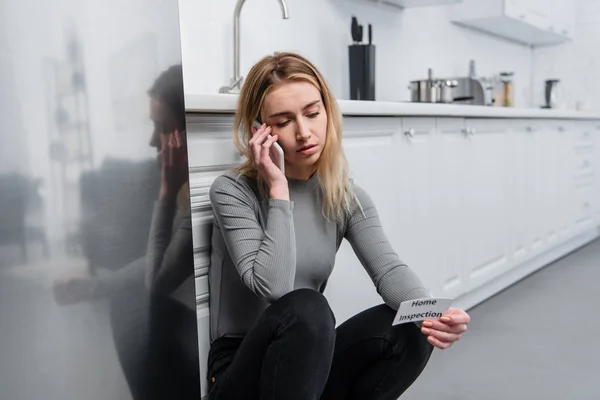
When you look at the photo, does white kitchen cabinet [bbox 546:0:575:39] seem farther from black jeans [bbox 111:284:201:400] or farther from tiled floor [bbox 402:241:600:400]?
black jeans [bbox 111:284:201:400]

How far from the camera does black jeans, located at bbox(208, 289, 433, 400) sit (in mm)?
1195

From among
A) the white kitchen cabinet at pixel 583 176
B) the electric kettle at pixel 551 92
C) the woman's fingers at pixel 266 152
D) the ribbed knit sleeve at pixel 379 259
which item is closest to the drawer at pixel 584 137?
the white kitchen cabinet at pixel 583 176

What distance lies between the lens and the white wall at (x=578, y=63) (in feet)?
15.5

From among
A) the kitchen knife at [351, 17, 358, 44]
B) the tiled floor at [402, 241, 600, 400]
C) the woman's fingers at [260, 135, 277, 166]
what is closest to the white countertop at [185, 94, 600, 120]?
the woman's fingers at [260, 135, 277, 166]

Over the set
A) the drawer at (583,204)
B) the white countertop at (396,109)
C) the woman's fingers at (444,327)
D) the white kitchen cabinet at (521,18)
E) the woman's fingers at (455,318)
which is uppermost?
A: the white kitchen cabinet at (521,18)

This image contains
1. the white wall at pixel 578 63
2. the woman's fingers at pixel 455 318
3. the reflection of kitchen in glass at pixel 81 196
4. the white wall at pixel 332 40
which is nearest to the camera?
the reflection of kitchen in glass at pixel 81 196

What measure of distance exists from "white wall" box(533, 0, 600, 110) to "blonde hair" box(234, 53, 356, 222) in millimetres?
3734

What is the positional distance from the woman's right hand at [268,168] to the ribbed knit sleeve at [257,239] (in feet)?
0.08

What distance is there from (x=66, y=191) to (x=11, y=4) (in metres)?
0.25

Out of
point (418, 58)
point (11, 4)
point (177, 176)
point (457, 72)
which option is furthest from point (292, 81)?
point (457, 72)

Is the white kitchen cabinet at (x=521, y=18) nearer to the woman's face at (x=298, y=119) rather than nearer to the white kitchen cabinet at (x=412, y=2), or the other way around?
the white kitchen cabinet at (x=412, y=2)

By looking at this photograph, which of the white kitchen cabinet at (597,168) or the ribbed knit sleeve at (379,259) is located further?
the white kitchen cabinet at (597,168)

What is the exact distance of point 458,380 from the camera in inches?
79.4

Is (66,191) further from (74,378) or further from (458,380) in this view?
(458,380)
